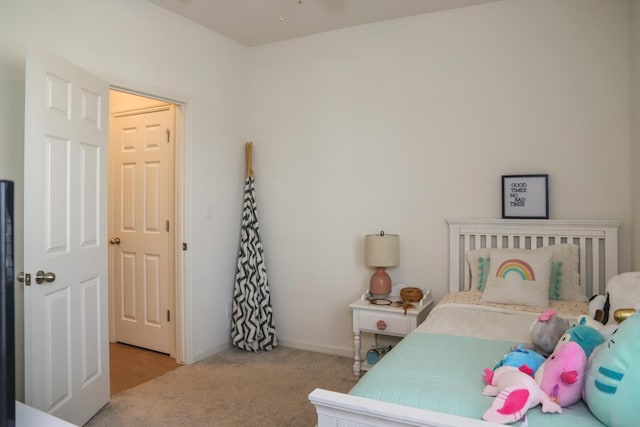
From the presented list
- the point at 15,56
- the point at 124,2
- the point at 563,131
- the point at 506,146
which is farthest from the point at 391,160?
the point at 15,56

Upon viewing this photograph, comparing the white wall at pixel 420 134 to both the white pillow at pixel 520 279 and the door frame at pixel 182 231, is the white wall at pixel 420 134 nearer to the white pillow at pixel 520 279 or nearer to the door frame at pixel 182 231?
the white pillow at pixel 520 279

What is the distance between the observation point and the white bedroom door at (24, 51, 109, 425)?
219 centimetres

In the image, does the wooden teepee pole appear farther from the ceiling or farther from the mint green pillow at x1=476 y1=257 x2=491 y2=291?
the mint green pillow at x1=476 y1=257 x2=491 y2=291

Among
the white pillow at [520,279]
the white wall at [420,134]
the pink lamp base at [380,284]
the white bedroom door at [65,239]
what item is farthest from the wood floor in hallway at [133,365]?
the white pillow at [520,279]

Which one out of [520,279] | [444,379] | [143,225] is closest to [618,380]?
[444,379]

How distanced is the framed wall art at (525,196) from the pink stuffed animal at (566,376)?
1.78 metres

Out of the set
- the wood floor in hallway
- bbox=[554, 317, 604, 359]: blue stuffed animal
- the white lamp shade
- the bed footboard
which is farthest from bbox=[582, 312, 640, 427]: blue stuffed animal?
the wood floor in hallway

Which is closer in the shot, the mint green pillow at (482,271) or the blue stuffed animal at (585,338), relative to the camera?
the blue stuffed animal at (585,338)

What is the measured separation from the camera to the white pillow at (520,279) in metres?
2.68

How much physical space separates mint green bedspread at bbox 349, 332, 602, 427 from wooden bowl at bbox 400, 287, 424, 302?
44.9 inches

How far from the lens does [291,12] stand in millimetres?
3371

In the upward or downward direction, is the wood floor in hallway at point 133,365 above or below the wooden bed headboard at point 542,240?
below

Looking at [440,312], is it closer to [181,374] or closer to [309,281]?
[309,281]

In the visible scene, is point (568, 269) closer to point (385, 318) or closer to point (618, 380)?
point (385, 318)
